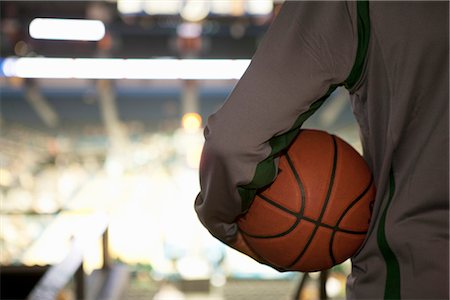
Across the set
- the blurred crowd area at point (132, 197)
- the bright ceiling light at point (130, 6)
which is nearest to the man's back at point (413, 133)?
the bright ceiling light at point (130, 6)

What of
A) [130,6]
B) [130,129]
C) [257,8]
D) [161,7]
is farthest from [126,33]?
[257,8]

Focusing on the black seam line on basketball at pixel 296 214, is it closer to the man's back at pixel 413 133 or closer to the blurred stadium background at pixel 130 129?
the man's back at pixel 413 133

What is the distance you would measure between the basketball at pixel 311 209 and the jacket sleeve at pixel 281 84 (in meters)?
0.12

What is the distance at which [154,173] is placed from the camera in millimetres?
12453

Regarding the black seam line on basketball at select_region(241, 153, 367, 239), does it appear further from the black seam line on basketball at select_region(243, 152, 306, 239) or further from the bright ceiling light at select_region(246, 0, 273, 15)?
the bright ceiling light at select_region(246, 0, 273, 15)

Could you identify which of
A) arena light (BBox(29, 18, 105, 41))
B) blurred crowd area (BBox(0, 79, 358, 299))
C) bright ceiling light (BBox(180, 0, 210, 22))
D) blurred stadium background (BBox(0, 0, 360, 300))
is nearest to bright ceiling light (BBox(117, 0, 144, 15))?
blurred stadium background (BBox(0, 0, 360, 300))

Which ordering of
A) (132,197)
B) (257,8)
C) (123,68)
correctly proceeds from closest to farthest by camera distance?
1. (257,8)
2. (123,68)
3. (132,197)

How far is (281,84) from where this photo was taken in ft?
3.07

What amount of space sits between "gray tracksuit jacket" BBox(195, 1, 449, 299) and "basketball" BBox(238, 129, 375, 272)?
0.10 m

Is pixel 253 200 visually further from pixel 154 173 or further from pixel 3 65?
pixel 154 173

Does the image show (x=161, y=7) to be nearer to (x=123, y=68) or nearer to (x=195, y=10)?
(x=195, y=10)

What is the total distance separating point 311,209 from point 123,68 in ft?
32.8

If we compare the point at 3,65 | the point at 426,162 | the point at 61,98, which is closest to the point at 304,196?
the point at 426,162

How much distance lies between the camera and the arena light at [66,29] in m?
8.71
